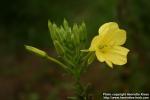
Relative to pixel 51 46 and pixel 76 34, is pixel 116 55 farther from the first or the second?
pixel 51 46

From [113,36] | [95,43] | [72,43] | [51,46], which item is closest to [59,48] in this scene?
[72,43]

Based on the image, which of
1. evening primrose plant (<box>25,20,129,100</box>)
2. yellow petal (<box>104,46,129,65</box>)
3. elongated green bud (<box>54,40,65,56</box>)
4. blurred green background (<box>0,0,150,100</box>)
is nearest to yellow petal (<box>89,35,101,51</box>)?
evening primrose plant (<box>25,20,129,100</box>)

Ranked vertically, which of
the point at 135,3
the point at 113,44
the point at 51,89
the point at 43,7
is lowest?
the point at 113,44

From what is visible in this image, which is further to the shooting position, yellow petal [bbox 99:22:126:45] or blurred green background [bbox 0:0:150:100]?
blurred green background [bbox 0:0:150:100]

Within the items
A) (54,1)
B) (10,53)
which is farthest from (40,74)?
(54,1)

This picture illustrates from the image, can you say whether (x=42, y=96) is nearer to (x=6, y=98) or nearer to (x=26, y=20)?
(x=6, y=98)

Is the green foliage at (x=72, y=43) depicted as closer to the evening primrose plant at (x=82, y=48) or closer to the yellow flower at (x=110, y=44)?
the evening primrose plant at (x=82, y=48)

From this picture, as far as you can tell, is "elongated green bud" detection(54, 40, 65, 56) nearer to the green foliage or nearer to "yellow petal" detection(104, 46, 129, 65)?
the green foliage

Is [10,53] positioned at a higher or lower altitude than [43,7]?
lower
